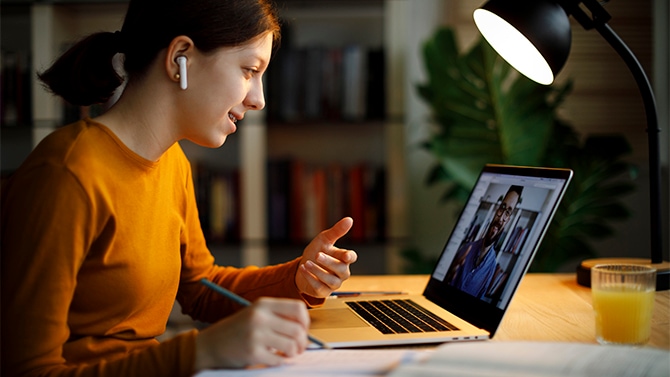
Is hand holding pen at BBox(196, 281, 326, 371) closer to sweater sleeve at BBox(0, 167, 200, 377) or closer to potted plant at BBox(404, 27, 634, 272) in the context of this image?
sweater sleeve at BBox(0, 167, 200, 377)

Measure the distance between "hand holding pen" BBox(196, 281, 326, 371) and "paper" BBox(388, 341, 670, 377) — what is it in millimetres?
123

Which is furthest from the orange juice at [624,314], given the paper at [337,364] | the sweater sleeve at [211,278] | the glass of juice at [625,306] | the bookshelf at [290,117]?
the bookshelf at [290,117]

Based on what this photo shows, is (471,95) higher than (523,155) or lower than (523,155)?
higher

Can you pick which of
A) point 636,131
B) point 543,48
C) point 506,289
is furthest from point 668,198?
point 506,289

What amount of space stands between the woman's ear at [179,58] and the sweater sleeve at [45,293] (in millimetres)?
248

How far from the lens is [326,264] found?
115 centimetres

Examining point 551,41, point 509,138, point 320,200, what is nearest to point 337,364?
point 551,41

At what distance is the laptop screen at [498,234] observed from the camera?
102 centimetres

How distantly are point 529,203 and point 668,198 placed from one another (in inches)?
73.2

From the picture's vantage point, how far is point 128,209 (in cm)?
100

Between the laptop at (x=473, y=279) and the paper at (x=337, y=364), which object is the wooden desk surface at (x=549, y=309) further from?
the paper at (x=337, y=364)

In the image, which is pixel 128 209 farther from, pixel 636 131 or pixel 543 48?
pixel 636 131

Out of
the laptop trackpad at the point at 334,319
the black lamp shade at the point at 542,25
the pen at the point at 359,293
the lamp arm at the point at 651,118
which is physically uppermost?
the black lamp shade at the point at 542,25

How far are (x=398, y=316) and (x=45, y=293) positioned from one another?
524 mm
